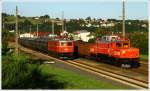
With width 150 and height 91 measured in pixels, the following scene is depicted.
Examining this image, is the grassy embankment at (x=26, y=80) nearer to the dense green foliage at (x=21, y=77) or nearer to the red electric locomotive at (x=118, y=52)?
the dense green foliage at (x=21, y=77)

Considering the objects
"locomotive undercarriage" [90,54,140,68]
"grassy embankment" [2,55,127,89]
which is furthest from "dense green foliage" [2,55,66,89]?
"locomotive undercarriage" [90,54,140,68]

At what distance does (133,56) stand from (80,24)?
351 ft

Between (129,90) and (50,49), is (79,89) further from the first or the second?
(50,49)

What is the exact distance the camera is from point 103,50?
127 ft

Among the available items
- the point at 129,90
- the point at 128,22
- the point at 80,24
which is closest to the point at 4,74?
the point at 129,90

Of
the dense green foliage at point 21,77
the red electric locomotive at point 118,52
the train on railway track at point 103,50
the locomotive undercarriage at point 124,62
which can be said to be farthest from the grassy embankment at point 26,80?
the train on railway track at point 103,50

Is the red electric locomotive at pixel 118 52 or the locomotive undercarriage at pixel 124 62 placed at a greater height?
the red electric locomotive at pixel 118 52

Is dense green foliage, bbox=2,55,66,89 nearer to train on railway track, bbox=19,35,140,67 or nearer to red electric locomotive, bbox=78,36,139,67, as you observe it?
red electric locomotive, bbox=78,36,139,67

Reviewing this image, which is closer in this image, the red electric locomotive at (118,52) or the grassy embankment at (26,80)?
the grassy embankment at (26,80)

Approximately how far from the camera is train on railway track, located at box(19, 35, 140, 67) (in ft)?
115

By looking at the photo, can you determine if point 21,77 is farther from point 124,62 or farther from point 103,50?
point 103,50

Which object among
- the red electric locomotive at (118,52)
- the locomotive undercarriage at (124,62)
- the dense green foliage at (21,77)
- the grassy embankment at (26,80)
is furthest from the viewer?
the red electric locomotive at (118,52)

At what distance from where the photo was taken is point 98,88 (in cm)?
2084

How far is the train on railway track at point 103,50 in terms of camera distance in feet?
115
